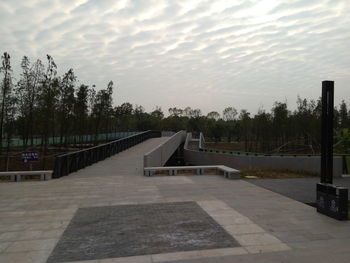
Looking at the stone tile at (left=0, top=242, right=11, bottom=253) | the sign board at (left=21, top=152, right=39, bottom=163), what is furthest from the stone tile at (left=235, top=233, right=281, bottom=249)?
the sign board at (left=21, top=152, right=39, bottom=163)

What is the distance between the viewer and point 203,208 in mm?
6762

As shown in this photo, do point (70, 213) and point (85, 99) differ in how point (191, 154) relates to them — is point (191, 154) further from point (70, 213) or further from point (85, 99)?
point (70, 213)

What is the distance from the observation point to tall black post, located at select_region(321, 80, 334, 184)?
6242 mm

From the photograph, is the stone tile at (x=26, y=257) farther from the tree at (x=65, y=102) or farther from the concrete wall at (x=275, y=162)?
the tree at (x=65, y=102)

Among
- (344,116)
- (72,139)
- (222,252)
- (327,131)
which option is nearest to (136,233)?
(222,252)

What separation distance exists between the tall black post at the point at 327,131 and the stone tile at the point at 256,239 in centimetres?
230

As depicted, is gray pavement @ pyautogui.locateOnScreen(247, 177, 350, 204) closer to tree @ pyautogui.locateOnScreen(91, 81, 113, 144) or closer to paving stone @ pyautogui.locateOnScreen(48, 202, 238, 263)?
paving stone @ pyautogui.locateOnScreen(48, 202, 238, 263)

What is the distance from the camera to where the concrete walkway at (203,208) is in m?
4.23

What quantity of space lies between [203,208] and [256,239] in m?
2.07

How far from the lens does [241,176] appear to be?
1129 centimetres

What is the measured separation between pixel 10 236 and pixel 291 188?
7.51 metres

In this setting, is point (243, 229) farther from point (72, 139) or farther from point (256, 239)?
point (72, 139)

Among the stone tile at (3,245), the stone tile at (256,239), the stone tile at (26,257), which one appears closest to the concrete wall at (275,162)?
the stone tile at (256,239)

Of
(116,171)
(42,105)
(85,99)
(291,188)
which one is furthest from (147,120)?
(291,188)
